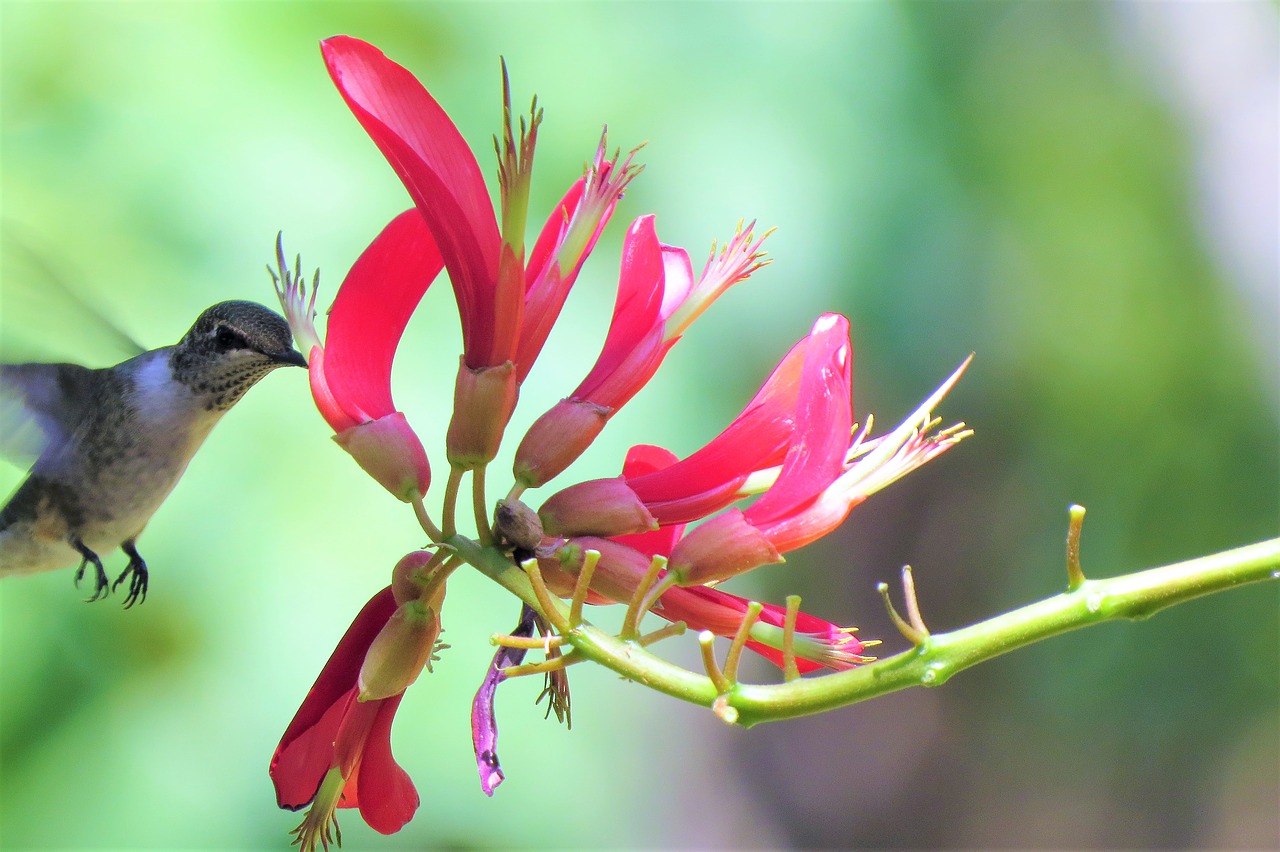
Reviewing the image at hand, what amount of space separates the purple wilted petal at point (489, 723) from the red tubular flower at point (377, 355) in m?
0.12

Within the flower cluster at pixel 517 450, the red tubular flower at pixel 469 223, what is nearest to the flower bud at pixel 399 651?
the flower cluster at pixel 517 450

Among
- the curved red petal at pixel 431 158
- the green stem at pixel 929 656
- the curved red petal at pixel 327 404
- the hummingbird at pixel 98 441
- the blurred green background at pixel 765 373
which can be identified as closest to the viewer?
the green stem at pixel 929 656

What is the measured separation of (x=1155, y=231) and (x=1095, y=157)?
0.30 meters

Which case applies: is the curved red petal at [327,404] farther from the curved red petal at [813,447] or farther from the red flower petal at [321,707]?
the curved red petal at [813,447]

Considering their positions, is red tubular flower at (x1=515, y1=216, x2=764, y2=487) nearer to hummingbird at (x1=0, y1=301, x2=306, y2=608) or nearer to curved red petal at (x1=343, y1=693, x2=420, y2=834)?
curved red petal at (x1=343, y1=693, x2=420, y2=834)

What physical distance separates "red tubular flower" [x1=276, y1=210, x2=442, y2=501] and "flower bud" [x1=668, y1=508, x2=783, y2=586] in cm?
20

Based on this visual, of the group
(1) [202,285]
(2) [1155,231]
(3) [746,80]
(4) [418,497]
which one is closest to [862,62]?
(3) [746,80]

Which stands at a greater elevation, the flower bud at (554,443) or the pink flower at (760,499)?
the flower bud at (554,443)

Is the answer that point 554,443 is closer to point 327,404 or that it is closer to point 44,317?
point 327,404

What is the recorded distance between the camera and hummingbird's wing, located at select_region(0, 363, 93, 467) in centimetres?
125

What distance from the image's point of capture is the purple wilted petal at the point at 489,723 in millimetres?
683

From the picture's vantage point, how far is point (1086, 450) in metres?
3.19

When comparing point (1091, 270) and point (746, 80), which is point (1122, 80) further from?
point (746, 80)

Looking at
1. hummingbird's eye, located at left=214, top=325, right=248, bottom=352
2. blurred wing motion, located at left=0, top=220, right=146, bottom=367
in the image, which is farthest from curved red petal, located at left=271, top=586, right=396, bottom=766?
blurred wing motion, located at left=0, top=220, right=146, bottom=367
